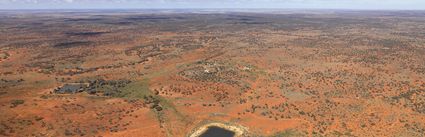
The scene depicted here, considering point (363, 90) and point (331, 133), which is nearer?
point (331, 133)

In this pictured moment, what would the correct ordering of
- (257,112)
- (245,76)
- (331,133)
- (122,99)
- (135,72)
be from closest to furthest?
1. (331,133)
2. (257,112)
3. (122,99)
4. (245,76)
5. (135,72)

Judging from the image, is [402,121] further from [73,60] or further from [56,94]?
[73,60]

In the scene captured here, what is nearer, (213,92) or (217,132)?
(217,132)

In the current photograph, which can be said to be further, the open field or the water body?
the open field

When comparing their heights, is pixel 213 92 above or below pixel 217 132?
above

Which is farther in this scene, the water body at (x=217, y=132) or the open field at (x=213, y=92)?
the open field at (x=213, y=92)

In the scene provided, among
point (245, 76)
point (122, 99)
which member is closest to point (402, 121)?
point (245, 76)

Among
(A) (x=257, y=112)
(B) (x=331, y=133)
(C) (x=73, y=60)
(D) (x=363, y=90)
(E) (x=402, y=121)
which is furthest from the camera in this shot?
(C) (x=73, y=60)

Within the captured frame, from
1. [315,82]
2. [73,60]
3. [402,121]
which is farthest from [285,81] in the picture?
[73,60]
